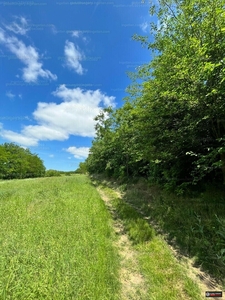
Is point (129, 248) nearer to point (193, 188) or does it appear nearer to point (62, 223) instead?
point (62, 223)

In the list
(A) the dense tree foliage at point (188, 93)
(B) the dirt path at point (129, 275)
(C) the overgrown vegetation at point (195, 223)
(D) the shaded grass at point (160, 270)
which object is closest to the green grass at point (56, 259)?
(B) the dirt path at point (129, 275)

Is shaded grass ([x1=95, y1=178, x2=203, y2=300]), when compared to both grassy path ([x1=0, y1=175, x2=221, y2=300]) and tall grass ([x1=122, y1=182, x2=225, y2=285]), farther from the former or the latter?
tall grass ([x1=122, y1=182, x2=225, y2=285])

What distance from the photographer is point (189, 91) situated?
5.05 meters

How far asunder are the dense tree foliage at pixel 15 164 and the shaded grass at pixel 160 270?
48.9m

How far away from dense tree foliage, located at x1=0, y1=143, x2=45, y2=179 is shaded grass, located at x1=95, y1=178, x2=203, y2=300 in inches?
1927

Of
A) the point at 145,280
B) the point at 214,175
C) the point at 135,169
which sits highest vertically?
the point at 135,169

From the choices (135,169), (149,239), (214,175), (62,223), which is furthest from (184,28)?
(135,169)

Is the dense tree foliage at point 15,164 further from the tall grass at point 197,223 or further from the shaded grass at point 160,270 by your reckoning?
the shaded grass at point 160,270

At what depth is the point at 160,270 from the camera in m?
3.32

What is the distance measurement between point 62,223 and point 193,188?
5933mm

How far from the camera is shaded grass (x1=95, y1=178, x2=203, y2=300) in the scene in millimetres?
2716

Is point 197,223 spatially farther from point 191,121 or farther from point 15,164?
point 15,164

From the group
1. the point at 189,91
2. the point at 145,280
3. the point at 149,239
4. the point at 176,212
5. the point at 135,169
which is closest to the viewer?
the point at 145,280

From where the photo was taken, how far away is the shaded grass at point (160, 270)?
272 centimetres
